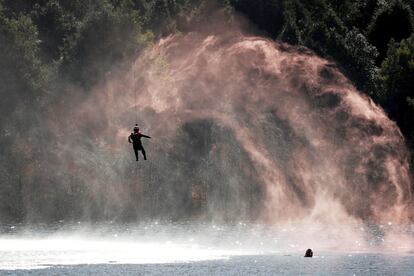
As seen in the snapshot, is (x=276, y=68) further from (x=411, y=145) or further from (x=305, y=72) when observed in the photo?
(x=411, y=145)

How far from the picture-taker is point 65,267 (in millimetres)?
154875

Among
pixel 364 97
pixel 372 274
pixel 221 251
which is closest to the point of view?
pixel 372 274

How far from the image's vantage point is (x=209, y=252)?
562ft

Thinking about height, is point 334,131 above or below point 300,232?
above

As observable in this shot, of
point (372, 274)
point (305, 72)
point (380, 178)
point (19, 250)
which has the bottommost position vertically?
point (372, 274)

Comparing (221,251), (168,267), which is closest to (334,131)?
(221,251)

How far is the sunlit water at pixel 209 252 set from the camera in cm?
15362

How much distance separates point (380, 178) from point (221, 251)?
35.2m

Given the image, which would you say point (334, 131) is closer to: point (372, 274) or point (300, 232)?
point (300, 232)

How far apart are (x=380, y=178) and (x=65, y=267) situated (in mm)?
60693

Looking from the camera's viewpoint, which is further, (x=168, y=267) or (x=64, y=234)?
(x=64, y=234)

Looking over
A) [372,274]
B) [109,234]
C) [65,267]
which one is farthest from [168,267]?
[109,234]

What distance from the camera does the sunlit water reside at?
15362cm

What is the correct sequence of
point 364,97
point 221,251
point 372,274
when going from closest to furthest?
point 372,274
point 221,251
point 364,97
